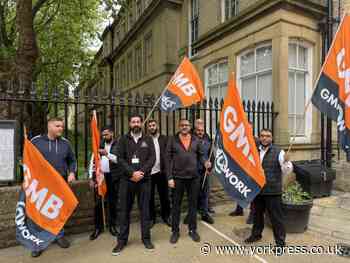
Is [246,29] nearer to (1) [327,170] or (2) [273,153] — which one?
(1) [327,170]

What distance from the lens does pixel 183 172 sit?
4.35 metres

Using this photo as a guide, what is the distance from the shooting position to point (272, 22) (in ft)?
25.3

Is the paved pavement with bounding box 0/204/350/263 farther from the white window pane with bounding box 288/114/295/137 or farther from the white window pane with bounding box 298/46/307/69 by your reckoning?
the white window pane with bounding box 298/46/307/69

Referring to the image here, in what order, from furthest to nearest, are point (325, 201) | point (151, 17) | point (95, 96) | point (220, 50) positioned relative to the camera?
point (151, 17) → point (220, 50) → point (325, 201) → point (95, 96)

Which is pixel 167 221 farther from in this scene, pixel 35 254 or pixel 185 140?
pixel 35 254

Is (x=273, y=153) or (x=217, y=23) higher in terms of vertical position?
(x=217, y=23)

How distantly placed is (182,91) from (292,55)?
4603 millimetres

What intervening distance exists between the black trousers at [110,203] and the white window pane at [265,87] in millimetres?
5636

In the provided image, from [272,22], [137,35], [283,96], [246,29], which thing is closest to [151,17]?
[137,35]

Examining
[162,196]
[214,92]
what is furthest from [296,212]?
[214,92]

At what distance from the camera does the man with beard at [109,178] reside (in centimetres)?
448

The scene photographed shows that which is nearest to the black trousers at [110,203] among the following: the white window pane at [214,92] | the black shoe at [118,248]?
the black shoe at [118,248]

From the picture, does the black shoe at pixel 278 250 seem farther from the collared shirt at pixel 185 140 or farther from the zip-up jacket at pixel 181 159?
the collared shirt at pixel 185 140

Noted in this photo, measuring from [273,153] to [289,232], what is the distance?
→ 1615 mm
